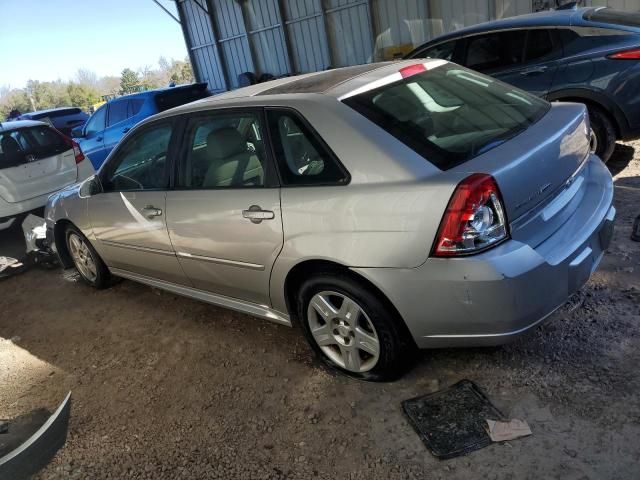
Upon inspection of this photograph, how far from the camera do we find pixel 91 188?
4320mm

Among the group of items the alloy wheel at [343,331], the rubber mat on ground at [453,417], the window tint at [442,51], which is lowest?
the rubber mat on ground at [453,417]

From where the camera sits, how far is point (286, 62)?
1468cm

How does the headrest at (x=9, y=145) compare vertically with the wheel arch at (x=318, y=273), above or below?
above

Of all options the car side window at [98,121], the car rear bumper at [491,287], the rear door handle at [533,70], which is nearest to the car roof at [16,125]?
the car side window at [98,121]

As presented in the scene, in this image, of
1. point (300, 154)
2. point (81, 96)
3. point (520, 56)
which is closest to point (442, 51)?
point (520, 56)

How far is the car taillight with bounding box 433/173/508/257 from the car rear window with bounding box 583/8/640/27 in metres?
3.64

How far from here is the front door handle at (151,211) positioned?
11.7 feet

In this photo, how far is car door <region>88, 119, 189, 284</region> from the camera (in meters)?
3.58

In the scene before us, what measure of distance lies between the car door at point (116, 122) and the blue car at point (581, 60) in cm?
667

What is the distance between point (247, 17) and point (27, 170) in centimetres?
1022

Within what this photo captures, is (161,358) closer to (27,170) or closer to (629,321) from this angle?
(629,321)

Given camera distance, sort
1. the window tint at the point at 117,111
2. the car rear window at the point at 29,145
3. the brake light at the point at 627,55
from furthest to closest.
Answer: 1. the window tint at the point at 117,111
2. the car rear window at the point at 29,145
3. the brake light at the point at 627,55

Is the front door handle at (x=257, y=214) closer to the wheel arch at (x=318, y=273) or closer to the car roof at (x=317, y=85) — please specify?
the wheel arch at (x=318, y=273)

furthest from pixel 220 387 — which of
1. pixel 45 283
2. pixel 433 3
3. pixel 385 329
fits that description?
pixel 433 3
